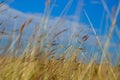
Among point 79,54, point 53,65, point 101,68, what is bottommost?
point 79,54

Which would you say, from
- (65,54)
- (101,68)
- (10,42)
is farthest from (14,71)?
(65,54)

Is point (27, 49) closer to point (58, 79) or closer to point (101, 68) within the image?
point (58, 79)

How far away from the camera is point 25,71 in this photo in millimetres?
2893

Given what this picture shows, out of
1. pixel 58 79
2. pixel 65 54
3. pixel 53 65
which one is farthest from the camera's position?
pixel 65 54

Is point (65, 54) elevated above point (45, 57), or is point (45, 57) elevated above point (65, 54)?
point (45, 57)

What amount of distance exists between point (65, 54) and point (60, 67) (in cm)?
30

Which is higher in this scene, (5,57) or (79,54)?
(5,57)

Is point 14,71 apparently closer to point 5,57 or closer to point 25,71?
point 25,71

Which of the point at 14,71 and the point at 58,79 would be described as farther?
the point at 58,79

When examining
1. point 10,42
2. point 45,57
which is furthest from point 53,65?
point 10,42

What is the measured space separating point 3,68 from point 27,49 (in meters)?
0.48

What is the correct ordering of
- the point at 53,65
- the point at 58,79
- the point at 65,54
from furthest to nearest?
1. the point at 65,54
2. the point at 53,65
3. the point at 58,79

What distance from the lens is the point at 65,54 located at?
391 cm

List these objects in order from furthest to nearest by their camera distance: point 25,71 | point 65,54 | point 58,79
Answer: point 65,54 → point 58,79 → point 25,71
